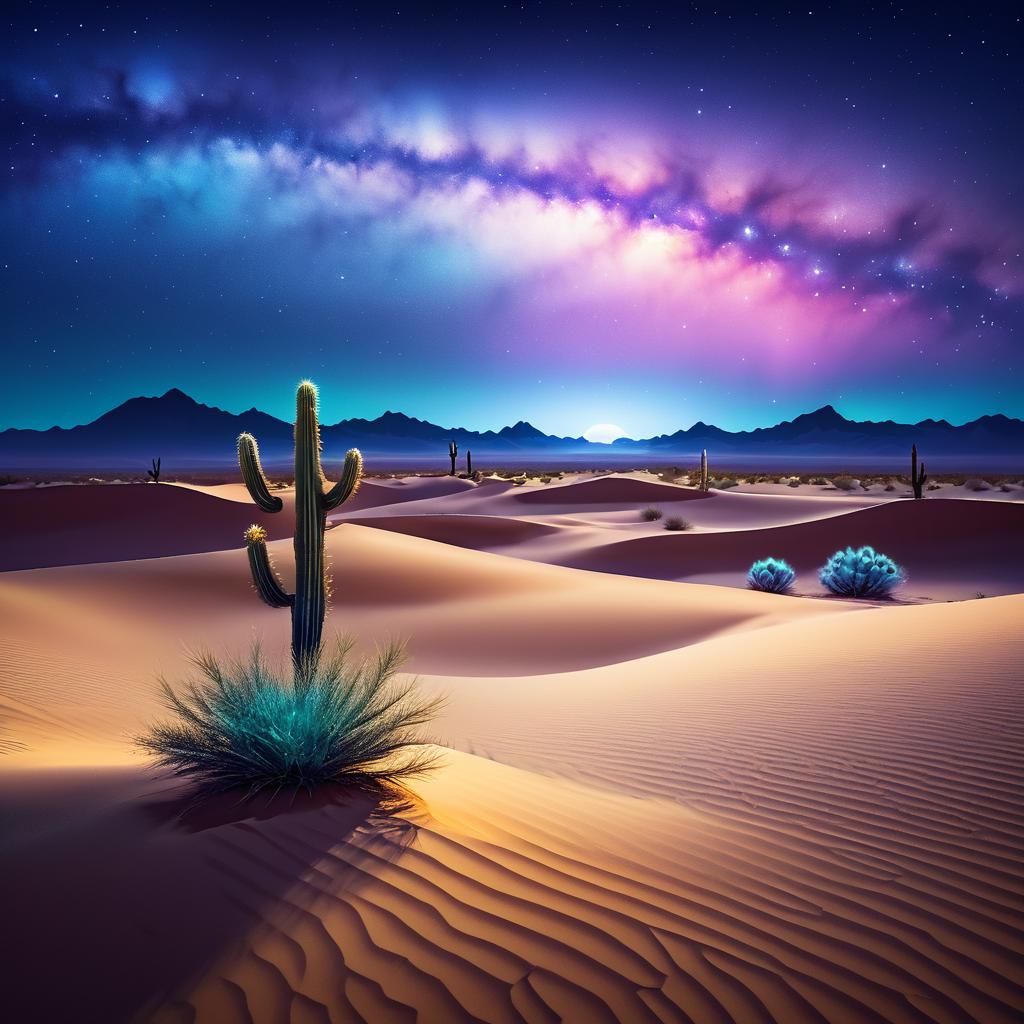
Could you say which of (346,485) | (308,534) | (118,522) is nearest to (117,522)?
(118,522)

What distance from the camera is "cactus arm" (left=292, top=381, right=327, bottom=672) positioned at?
7.63 meters

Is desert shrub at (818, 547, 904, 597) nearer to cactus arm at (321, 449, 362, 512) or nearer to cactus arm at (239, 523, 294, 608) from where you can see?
cactus arm at (321, 449, 362, 512)

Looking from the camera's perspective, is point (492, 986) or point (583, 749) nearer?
point (492, 986)

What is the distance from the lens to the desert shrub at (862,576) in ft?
62.7

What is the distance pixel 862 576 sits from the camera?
1933 centimetres

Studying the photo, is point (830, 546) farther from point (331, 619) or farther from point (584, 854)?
point (584, 854)

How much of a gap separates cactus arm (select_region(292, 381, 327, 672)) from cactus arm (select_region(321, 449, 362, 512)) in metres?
0.11

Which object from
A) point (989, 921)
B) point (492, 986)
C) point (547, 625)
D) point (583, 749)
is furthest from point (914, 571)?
point (492, 986)

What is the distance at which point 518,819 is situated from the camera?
4.36 meters

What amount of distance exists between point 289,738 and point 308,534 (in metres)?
3.56

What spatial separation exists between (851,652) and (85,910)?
879cm

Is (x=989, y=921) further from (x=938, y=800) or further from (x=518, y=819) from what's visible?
(x=518, y=819)

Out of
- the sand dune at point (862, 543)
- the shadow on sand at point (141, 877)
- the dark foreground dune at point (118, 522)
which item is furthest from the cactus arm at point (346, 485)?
the dark foreground dune at point (118, 522)

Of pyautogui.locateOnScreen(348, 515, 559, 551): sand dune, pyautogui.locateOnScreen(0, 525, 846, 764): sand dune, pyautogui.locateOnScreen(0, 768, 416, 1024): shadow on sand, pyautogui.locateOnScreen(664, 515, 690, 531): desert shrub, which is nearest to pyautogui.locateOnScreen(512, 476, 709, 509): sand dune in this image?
pyautogui.locateOnScreen(664, 515, 690, 531): desert shrub
